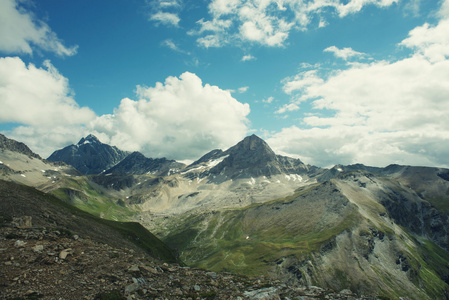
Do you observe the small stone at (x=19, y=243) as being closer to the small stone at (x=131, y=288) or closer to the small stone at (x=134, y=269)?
the small stone at (x=134, y=269)

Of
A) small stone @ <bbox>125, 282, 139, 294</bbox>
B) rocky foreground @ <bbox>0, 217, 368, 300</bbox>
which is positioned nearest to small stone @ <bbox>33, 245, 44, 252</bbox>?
rocky foreground @ <bbox>0, 217, 368, 300</bbox>

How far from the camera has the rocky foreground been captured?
2439cm

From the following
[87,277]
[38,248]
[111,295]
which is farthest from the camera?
[38,248]

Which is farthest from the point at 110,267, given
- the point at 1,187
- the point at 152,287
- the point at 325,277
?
the point at 325,277

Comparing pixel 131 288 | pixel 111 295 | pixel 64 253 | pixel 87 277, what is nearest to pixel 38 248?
pixel 64 253

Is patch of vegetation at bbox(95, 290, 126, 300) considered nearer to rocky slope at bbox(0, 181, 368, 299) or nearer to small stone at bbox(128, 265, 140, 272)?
rocky slope at bbox(0, 181, 368, 299)

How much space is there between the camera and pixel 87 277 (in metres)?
28.0

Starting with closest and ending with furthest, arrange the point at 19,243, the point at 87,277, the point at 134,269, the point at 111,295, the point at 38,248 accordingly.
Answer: the point at 111,295
the point at 87,277
the point at 38,248
the point at 19,243
the point at 134,269

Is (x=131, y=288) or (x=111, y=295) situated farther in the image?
(x=131, y=288)

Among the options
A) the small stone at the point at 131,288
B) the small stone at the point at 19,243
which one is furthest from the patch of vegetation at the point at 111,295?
the small stone at the point at 19,243

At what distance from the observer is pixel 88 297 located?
977 inches

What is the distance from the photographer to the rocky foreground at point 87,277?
960 inches

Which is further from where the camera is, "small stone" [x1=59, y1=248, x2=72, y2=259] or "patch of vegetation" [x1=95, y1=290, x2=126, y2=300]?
"small stone" [x1=59, y1=248, x2=72, y2=259]

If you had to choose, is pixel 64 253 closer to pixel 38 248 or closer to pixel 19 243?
pixel 38 248
